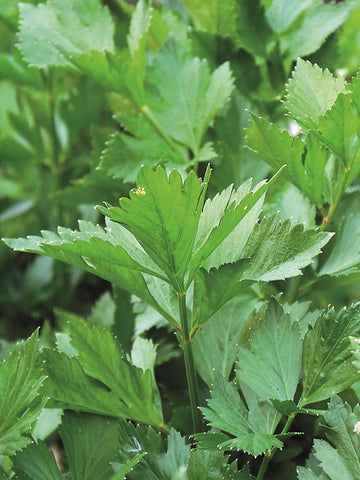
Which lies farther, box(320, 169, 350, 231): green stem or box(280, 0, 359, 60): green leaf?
box(280, 0, 359, 60): green leaf

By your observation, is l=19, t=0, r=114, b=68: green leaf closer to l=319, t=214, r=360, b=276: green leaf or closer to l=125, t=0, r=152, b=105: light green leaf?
l=125, t=0, r=152, b=105: light green leaf

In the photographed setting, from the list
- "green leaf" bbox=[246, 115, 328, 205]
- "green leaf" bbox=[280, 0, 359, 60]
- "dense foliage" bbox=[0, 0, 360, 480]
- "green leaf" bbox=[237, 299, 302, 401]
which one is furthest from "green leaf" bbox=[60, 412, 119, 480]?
"green leaf" bbox=[280, 0, 359, 60]

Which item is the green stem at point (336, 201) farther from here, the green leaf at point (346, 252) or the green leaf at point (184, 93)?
the green leaf at point (184, 93)

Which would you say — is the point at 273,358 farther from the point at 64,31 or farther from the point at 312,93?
the point at 64,31

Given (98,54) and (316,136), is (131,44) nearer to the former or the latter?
(98,54)

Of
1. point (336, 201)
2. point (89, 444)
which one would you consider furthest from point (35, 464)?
point (336, 201)

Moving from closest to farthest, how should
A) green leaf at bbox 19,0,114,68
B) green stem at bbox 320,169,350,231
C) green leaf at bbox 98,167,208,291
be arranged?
green leaf at bbox 98,167,208,291 < green stem at bbox 320,169,350,231 < green leaf at bbox 19,0,114,68

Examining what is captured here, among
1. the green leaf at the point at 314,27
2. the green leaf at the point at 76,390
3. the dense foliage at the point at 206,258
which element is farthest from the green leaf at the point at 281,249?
the green leaf at the point at 314,27
